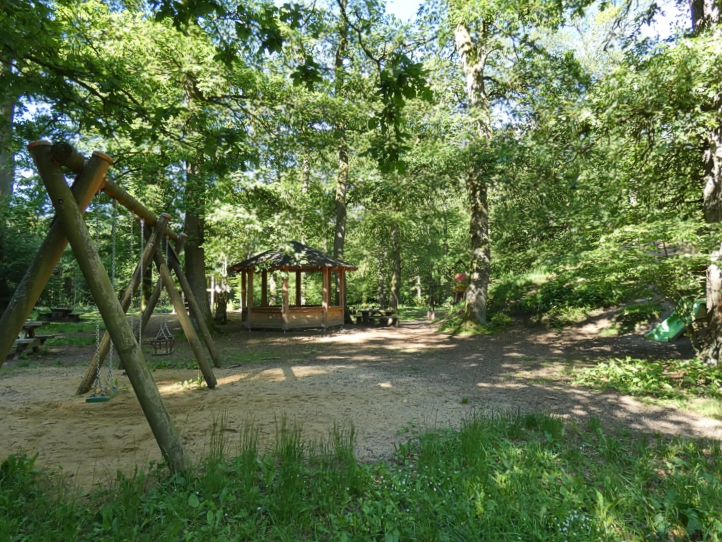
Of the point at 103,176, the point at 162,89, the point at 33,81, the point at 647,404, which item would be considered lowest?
the point at 647,404

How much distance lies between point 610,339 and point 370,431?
912 centimetres

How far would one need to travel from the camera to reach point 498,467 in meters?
3.23

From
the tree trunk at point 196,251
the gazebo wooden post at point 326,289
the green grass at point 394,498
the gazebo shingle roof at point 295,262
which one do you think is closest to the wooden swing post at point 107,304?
the green grass at point 394,498

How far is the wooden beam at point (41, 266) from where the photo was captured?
2990 millimetres

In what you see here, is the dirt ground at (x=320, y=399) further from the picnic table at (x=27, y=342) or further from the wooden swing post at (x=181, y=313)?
the picnic table at (x=27, y=342)

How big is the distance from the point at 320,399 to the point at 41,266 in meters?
3.63

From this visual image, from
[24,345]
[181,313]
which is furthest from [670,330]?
[24,345]

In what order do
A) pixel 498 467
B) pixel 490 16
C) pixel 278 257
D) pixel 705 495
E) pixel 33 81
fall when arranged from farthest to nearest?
pixel 278 257, pixel 490 16, pixel 33 81, pixel 498 467, pixel 705 495

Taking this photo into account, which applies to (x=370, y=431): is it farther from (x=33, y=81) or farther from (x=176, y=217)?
(x=176, y=217)

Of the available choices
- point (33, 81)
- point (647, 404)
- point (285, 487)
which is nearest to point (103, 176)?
point (33, 81)

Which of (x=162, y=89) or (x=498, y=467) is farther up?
(x=162, y=89)

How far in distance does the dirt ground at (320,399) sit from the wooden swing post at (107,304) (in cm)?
43

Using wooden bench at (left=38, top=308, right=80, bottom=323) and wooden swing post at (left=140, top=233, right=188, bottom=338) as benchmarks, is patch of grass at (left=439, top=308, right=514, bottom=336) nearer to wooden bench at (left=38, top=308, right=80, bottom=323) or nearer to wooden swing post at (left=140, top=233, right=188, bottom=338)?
wooden swing post at (left=140, top=233, right=188, bottom=338)

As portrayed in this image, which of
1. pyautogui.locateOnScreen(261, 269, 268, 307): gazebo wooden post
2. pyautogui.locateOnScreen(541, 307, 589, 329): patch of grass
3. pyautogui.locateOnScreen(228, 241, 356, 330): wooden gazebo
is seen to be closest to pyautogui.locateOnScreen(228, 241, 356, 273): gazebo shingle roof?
pyautogui.locateOnScreen(228, 241, 356, 330): wooden gazebo
